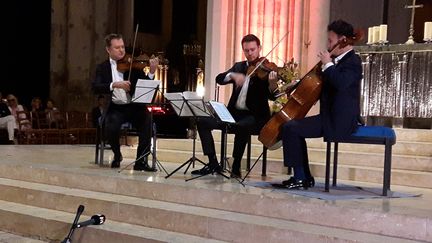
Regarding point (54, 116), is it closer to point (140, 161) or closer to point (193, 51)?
point (193, 51)

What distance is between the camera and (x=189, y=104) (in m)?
5.79

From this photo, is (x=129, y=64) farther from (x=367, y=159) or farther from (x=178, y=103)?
(x=367, y=159)

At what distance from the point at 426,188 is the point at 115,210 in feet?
9.66

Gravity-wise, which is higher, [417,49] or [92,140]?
[417,49]

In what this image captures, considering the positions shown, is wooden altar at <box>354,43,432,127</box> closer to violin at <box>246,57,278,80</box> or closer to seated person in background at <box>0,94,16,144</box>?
violin at <box>246,57,278,80</box>

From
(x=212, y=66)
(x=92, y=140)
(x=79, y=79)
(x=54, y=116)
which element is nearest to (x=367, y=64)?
(x=212, y=66)

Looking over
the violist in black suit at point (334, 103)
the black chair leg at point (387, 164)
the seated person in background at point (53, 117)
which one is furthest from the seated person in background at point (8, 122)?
the black chair leg at point (387, 164)

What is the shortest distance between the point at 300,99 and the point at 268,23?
5.30 m

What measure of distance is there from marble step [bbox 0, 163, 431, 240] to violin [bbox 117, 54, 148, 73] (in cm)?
111

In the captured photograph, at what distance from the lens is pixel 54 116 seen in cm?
1395

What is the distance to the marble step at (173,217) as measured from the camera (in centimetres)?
440

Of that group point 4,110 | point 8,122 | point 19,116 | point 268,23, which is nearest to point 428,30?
point 268,23

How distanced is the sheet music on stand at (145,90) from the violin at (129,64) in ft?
0.84

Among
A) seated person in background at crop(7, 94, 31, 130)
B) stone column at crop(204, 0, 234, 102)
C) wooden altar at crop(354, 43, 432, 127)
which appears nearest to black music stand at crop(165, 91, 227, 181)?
wooden altar at crop(354, 43, 432, 127)
